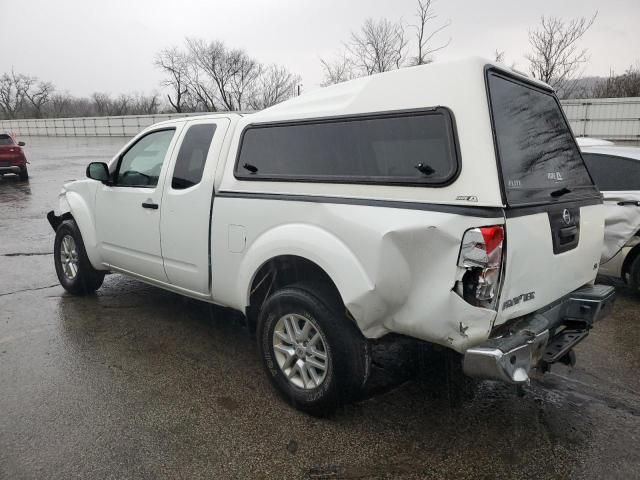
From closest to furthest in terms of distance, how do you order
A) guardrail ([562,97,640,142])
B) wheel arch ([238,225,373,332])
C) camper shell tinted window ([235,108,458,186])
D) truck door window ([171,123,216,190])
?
camper shell tinted window ([235,108,458,186]) → wheel arch ([238,225,373,332]) → truck door window ([171,123,216,190]) → guardrail ([562,97,640,142])

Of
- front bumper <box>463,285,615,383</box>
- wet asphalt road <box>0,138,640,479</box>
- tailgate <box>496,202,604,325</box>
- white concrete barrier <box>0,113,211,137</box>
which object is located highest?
white concrete barrier <box>0,113,211,137</box>

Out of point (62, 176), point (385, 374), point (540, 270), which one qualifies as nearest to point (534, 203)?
point (540, 270)

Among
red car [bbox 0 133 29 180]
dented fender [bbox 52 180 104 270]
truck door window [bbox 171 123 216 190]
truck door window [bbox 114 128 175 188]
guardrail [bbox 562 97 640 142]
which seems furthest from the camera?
red car [bbox 0 133 29 180]

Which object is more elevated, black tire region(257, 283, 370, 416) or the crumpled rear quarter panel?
the crumpled rear quarter panel

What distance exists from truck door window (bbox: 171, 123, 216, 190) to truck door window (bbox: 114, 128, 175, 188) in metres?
0.28

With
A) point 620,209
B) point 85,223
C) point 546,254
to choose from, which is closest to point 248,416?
point 546,254

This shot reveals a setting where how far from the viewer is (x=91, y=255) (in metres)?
5.05

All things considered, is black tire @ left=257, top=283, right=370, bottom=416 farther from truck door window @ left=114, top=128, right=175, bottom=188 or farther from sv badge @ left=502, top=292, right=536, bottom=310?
truck door window @ left=114, top=128, right=175, bottom=188

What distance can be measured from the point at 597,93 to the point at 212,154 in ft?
75.2

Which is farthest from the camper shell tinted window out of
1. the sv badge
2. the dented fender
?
the dented fender

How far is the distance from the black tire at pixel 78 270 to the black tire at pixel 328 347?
9.62 ft

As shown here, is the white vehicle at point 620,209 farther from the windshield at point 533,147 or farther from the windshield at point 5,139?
the windshield at point 5,139

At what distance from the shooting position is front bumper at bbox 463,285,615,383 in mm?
2373

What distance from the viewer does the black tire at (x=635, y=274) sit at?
16.9ft
